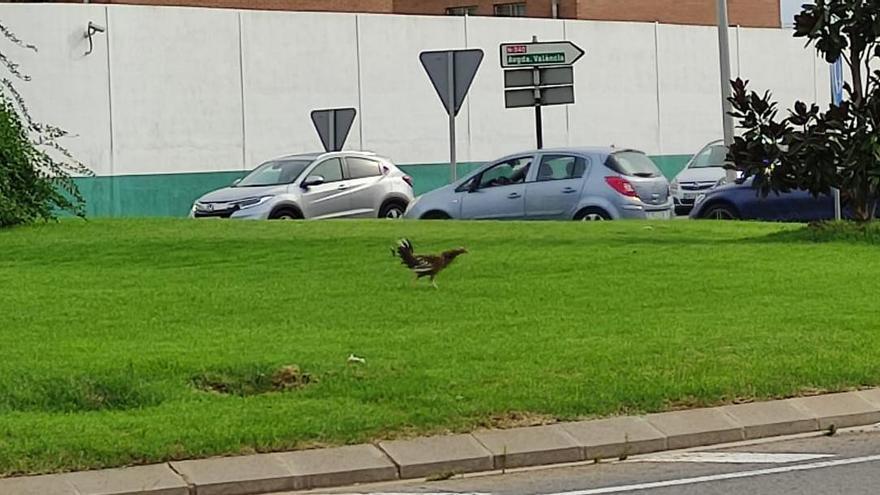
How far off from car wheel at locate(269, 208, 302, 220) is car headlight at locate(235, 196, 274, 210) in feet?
0.82

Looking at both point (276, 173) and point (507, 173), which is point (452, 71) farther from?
point (276, 173)

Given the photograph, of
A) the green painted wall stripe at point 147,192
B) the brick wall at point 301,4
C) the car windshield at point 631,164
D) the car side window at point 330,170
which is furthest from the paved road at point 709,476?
the brick wall at point 301,4

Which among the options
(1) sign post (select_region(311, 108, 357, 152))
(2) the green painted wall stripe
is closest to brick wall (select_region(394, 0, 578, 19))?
(2) the green painted wall stripe

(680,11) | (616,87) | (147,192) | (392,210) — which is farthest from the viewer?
(680,11)

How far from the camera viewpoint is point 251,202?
2688 centimetres

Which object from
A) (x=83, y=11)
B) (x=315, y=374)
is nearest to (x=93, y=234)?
(x=315, y=374)

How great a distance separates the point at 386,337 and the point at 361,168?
17.2m

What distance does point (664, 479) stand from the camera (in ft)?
28.4

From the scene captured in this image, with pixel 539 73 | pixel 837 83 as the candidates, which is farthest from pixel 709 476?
pixel 539 73

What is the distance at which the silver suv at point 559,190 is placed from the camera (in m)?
24.2

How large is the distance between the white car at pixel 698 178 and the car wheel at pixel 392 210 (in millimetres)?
4767

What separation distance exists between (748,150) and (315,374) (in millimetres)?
9874

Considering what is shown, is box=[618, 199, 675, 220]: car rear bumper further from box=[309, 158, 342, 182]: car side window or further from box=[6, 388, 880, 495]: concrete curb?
box=[6, 388, 880, 495]: concrete curb

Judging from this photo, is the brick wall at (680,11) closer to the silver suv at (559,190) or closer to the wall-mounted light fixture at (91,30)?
the wall-mounted light fixture at (91,30)
